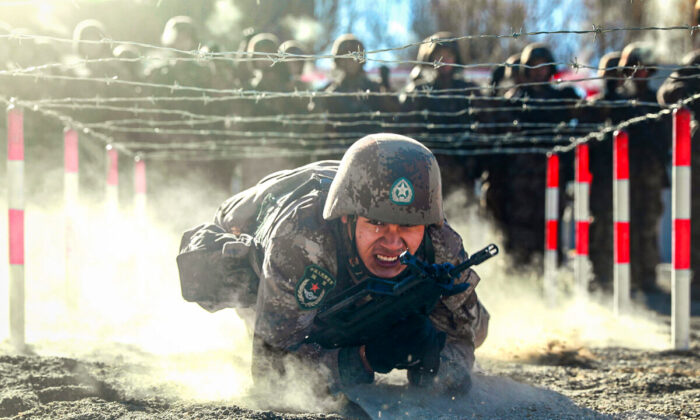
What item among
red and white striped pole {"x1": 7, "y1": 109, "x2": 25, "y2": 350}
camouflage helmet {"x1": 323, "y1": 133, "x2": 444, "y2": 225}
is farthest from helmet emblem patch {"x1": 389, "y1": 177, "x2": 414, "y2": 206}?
red and white striped pole {"x1": 7, "y1": 109, "x2": 25, "y2": 350}

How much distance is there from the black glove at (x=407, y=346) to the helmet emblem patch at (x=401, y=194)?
54 centimetres

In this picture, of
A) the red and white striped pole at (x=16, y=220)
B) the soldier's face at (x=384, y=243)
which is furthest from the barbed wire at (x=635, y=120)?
the red and white striped pole at (x=16, y=220)

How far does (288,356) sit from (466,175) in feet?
17.1

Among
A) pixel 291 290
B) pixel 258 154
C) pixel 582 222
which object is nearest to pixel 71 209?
pixel 258 154

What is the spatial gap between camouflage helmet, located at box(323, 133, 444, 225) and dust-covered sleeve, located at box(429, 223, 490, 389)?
0.31 meters

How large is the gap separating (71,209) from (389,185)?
4.18 meters

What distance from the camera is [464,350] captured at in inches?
166

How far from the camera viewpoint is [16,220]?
5.40 meters

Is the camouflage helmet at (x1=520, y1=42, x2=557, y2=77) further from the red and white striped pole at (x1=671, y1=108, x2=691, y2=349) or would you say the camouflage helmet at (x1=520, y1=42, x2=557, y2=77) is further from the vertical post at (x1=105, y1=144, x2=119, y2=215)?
the vertical post at (x1=105, y1=144, x2=119, y2=215)

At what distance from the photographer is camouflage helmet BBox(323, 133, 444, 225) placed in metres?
3.60

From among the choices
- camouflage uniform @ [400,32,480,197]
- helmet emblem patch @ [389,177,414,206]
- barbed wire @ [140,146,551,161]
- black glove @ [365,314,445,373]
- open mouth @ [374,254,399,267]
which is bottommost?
black glove @ [365,314,445,373]

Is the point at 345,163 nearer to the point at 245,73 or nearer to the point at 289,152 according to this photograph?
the point at 289,152

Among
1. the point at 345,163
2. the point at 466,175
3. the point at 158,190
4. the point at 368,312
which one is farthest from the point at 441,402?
the point at 158,190

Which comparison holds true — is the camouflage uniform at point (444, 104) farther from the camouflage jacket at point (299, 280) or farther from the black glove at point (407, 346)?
the black glove at point (407, 346)
